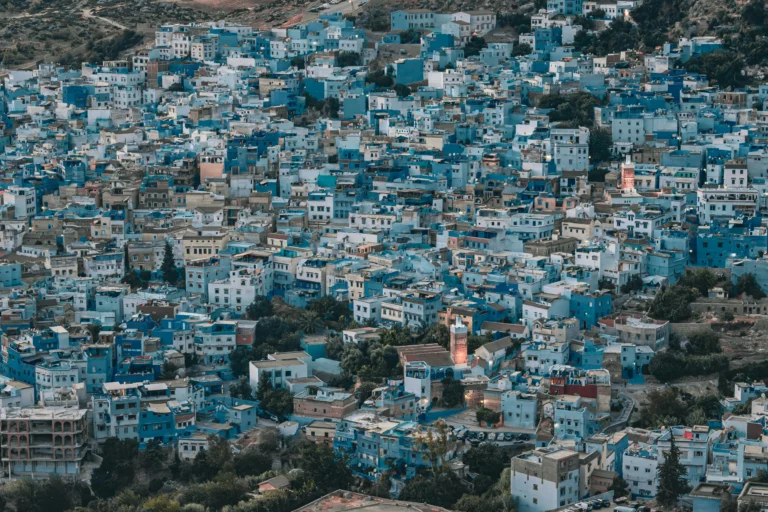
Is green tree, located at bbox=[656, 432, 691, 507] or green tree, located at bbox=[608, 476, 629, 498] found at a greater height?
green tree, located at bbox=[656, 432, 691, 507]

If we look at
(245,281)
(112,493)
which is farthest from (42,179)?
(112,493)

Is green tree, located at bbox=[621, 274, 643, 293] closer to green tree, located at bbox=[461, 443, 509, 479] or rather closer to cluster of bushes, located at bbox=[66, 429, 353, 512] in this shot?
green tree, located at bbox=[461, 443, 509, 479]

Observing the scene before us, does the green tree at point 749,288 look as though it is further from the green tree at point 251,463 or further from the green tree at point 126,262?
the green tree at point 126,262

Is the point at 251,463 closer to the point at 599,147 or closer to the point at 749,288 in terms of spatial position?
the point at 749,288

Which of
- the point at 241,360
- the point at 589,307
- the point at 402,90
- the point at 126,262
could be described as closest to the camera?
the point at 241,360

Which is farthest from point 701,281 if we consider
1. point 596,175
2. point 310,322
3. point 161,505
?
point 161,505

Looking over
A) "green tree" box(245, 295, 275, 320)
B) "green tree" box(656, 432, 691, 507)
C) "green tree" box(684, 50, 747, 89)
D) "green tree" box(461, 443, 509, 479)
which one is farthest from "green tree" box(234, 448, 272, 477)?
"green tree" box(684, 50, 747, 89)
